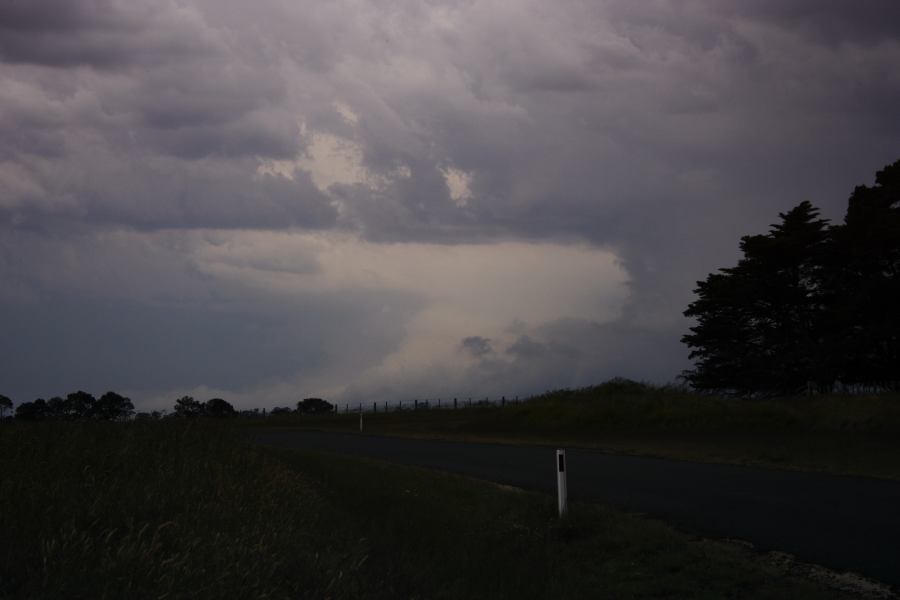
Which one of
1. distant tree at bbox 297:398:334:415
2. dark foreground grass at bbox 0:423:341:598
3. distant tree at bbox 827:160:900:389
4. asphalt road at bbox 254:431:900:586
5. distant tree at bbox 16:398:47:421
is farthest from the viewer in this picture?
distant tree at bbox 297:398:334:415

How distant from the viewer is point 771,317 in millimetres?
59781

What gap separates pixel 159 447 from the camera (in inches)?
531

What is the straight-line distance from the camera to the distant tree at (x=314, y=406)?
91.3 m

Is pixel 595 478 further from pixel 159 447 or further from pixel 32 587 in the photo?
pixel 32 587

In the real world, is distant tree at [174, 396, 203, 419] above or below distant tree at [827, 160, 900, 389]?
below

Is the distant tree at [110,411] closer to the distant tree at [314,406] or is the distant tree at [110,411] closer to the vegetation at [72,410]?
the vegetation at [72,410]

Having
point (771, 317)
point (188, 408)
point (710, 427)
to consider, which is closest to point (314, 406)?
point (771, 317)

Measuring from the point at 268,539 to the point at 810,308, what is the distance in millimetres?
54500

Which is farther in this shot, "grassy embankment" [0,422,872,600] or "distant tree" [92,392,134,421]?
"distant tree" [92,392,134,421]

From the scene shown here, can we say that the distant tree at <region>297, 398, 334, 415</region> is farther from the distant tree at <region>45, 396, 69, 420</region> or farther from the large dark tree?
the distant tree at <region>45, 396, 69, 420</region>

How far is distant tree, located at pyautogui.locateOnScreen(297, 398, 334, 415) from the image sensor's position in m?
91.3

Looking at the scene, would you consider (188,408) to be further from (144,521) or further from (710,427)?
(710,427)

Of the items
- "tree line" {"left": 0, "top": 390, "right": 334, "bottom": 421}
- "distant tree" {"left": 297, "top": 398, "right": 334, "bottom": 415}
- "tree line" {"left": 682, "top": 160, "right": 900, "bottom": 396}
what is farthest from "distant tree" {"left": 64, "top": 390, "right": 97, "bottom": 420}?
"distant tree" {"left": 297, "top": 398, "right": 334, "bottom": 415}

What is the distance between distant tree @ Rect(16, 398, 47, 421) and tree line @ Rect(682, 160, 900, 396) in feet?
146
